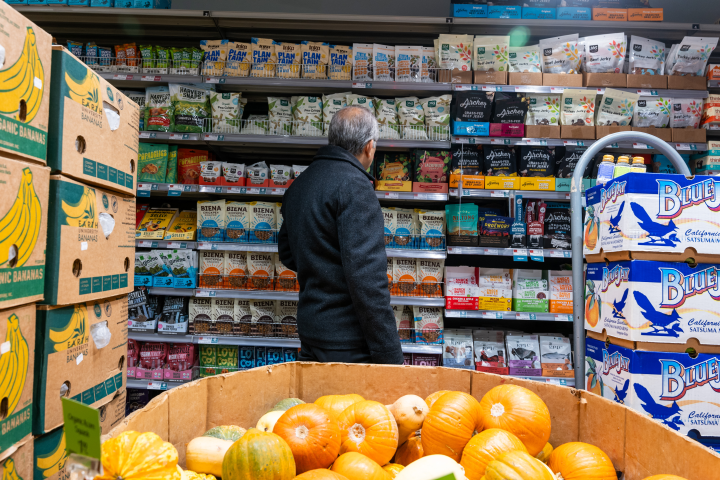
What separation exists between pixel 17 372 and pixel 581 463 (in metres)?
Answer: 1.19

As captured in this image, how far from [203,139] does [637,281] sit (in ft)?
8.89

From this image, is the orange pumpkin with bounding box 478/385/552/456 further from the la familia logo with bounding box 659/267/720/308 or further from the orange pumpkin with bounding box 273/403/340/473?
the la familia logo with bounding box 659/267/720/308

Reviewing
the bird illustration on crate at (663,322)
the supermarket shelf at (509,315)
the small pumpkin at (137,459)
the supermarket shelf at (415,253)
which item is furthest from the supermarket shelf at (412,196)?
the small pumpkin at (137,459)

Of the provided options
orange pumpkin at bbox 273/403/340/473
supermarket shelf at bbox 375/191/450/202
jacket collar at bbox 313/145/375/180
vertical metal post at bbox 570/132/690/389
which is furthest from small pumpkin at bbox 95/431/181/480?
supermarket shelf at bbox 375/191/450/202

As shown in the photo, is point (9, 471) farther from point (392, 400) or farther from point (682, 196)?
point (682, 196)

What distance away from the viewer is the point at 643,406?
53.2 inches

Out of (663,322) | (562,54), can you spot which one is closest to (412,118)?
(562,54)

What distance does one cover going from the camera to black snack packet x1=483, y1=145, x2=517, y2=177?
304 centimetres

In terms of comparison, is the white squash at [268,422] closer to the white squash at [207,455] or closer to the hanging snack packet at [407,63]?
the white squash at [207,455]

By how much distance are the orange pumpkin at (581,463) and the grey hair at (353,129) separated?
1.30 m

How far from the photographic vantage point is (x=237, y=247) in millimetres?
2941

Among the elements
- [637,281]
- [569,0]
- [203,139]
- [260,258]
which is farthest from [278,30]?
[637,281]

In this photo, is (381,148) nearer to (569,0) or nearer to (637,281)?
(569,0)

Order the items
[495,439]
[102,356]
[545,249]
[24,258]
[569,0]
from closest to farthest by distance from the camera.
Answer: [495,439]
[24,258]
[102,356]
[545,249]
[569,0]
